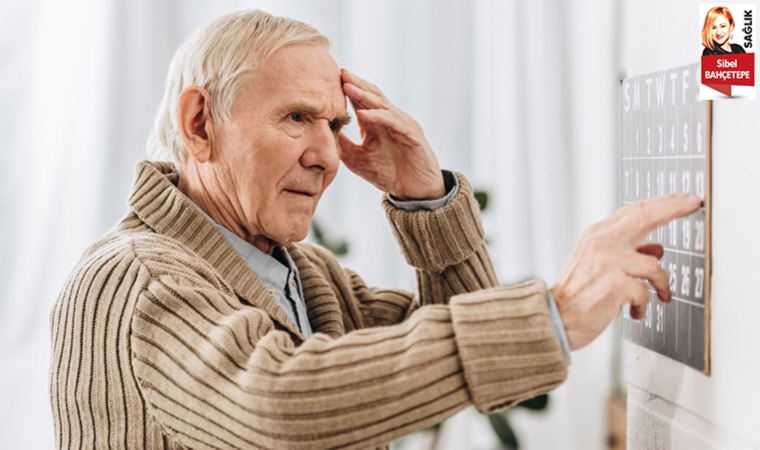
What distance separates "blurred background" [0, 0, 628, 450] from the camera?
213 centimetres

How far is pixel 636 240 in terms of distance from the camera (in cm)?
95

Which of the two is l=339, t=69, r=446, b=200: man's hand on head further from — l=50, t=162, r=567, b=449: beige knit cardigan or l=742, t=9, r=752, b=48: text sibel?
l=742, t=9, r=752, b=48: text sibel

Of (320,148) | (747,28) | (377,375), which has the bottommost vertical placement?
(377,375)

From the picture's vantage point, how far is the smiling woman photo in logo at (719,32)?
36.6 inches

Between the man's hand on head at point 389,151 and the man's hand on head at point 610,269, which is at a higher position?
the man's hand on head at point 389,151

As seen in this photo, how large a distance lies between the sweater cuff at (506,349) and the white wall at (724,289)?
18 cm

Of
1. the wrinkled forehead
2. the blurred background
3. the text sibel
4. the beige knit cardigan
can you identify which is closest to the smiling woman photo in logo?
the text sibel

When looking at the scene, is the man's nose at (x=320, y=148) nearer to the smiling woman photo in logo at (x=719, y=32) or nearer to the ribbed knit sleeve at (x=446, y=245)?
the ribbed knit sleeve at (x=446, y=245)

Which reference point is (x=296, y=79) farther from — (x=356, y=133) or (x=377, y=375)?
(x=356, y=133)

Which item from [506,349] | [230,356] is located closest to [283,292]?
[230,356]

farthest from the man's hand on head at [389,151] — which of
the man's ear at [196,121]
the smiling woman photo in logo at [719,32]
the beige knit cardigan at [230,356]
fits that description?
the smiling woman photo in logo at [719,32]

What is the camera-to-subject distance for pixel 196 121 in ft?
4.22

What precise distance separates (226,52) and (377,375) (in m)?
0.58

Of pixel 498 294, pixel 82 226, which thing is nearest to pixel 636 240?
pixel 498 294
